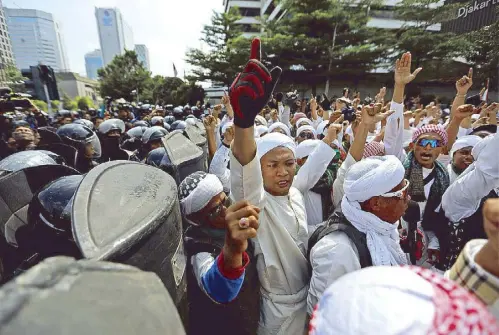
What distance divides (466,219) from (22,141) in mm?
4993

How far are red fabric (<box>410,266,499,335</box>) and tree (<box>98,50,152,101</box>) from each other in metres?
39.8

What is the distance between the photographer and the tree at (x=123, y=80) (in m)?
39.3

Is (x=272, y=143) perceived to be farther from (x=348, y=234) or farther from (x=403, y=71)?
(x=403, y=71)

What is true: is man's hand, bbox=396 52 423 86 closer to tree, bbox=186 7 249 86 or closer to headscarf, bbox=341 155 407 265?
headscarf, bbox=341 155 407 265

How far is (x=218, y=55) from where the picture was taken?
96.6 feet

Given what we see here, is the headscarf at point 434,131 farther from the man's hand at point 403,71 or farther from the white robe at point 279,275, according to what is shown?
the white robe at point 279,275

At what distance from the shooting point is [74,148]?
4.04 meters

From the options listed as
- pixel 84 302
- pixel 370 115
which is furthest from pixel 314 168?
pixel 84 302

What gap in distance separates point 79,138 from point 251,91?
4.13 m

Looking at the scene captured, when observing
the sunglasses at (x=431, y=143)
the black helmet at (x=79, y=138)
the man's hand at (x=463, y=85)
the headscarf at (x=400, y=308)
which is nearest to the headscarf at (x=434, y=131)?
the sunglasses at (x=431, y=143)

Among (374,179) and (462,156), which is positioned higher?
(374,179)

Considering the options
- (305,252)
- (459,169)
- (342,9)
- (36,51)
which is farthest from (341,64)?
(36,51)

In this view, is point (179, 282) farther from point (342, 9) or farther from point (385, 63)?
point (385, 63)

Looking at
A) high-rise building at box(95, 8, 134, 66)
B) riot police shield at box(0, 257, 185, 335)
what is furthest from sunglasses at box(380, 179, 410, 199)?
high-rise building at box(95, 8, 134, 66)
